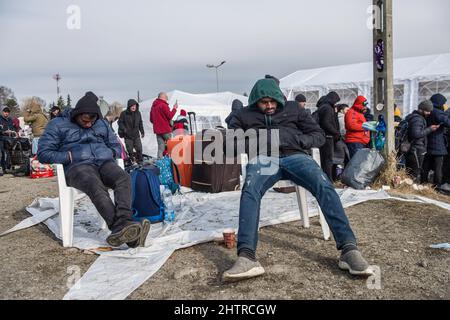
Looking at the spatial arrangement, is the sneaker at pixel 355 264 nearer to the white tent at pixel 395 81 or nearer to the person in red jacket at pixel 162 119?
the person in red jacket at pixel 162 119

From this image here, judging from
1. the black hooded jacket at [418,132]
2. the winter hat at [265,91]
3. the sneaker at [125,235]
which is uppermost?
the winter hat at [265,91]

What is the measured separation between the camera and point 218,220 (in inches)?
171

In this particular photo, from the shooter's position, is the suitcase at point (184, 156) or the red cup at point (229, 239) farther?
the suitcase at point (184, 156)

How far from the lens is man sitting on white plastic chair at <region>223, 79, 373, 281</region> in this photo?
2658 mm

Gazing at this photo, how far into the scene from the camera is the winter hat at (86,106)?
383 centimetres

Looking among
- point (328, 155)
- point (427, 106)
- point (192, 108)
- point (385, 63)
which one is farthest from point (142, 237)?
point (192, 108)

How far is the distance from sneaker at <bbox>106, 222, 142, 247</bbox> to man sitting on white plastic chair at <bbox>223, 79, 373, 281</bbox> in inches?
36.0

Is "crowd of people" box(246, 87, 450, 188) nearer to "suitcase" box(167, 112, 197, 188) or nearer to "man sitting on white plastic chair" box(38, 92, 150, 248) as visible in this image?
"suitcase" box(167, 112, 197, 188)

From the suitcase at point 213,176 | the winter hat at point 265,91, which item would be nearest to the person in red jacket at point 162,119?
the suitcase at point 213,176

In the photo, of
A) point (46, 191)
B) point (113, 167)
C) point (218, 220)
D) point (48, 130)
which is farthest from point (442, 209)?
point (46, 191)

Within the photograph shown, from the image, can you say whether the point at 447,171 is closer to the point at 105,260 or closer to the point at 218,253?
the point at 218,253

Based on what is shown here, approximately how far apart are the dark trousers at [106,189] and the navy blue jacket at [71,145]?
12cm

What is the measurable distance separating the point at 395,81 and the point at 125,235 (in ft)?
40.3
